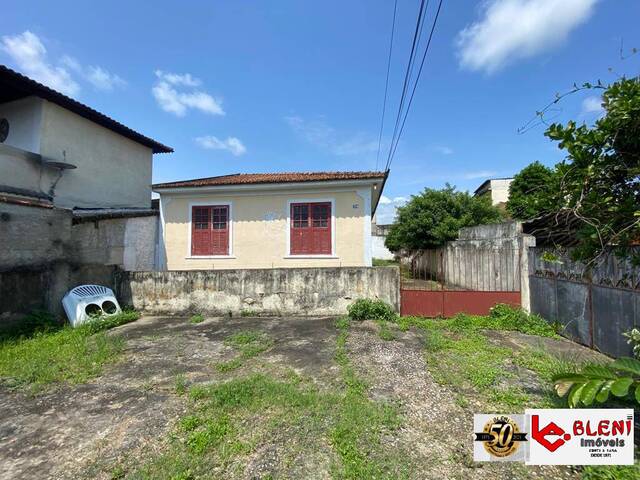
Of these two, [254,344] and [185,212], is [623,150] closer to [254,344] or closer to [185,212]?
[254,344]

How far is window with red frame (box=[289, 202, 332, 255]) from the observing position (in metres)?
9.52

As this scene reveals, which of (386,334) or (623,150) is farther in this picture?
(386,334)

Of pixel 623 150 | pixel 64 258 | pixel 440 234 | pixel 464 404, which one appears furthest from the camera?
pixel 440 234

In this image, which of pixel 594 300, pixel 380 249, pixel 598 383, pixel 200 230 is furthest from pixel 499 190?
pixel 598 383

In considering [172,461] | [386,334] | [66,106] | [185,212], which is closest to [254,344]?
[386,334]

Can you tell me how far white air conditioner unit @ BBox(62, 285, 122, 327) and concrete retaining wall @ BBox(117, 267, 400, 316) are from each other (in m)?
0.64

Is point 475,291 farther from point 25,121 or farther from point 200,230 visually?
point 25,121

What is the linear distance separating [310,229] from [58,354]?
6.58m

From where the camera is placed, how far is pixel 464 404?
327cm

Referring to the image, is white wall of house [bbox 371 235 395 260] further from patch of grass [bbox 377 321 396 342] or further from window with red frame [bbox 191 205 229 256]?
patch of grass [bbox 377 321 396 342]

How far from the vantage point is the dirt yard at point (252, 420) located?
238cm

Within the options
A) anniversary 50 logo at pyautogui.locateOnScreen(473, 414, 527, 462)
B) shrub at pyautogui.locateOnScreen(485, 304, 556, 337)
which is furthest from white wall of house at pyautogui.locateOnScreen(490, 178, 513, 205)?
anniversary 50 logo at pyautogui.locateOnScreen(473, 414, 527, 462)

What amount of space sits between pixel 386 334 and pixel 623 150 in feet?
14.3

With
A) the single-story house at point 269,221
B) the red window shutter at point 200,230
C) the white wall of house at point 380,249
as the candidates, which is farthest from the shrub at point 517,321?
the white wall of house at point 380,249
